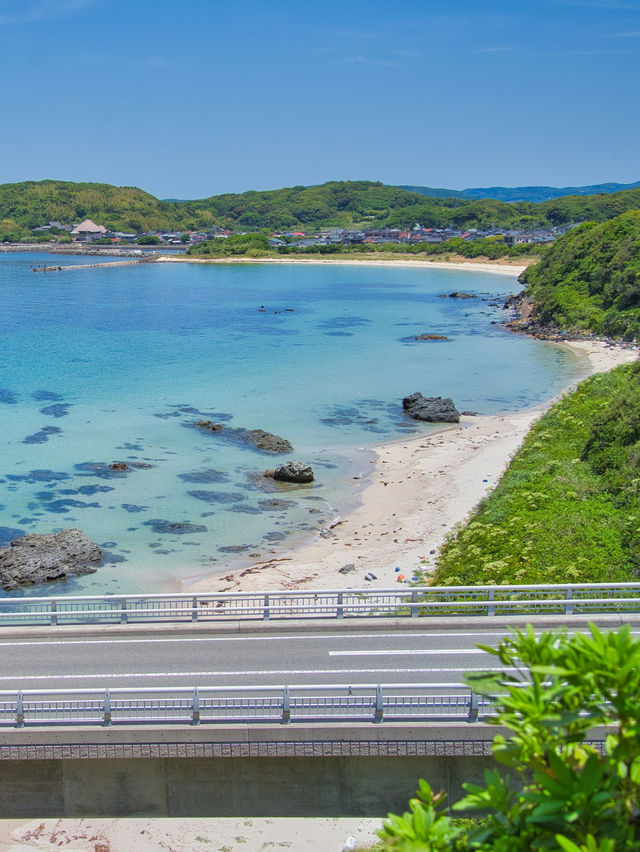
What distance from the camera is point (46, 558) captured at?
2773cm

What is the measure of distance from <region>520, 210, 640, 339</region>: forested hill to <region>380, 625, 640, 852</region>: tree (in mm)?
67914

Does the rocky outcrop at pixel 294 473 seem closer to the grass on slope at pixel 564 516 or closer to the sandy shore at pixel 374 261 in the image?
the grass on slope at pixel 564 516

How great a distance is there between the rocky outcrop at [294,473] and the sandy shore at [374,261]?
135100mm

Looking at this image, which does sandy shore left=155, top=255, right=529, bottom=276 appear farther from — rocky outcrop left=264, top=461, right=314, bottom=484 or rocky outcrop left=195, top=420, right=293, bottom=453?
rocky outcrop left=264, top=461, right=314, bottom=484

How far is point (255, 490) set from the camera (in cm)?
3591

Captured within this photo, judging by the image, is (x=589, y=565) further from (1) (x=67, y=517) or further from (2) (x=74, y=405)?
(2) (x=74, y=405)

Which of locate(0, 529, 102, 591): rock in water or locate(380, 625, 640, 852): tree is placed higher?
locate(380, 625, 640, 852): tree

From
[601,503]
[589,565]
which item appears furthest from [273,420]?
[589,565]

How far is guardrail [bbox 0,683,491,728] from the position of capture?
1294cm

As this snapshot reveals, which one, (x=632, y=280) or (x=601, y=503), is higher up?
(x=632, y=280)

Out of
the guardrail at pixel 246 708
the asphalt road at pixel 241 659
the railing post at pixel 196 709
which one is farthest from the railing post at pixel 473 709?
the railing post at pixel 196 709

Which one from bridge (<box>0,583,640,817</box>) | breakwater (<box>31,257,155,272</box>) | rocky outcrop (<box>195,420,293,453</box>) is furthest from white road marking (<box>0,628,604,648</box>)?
breakwater (<box>31,257,155,272</box>)

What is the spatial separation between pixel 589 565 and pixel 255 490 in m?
Result: 17.2

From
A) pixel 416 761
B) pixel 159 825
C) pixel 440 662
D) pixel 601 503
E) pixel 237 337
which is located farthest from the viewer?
pixel 237 337
